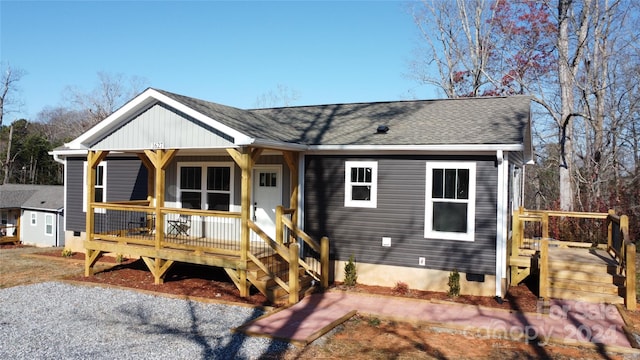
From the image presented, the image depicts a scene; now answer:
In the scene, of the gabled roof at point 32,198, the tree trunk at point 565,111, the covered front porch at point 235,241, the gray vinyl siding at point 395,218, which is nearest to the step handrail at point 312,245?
the covered front porch at point 235,241

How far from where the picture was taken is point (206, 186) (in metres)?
13.2

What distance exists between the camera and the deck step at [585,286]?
376 inches

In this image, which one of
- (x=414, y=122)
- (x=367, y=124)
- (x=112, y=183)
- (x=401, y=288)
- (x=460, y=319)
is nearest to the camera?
(x=460, y=319)

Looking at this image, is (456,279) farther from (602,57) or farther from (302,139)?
(602,57)

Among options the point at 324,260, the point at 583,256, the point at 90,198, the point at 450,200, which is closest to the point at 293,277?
the point at 324,260

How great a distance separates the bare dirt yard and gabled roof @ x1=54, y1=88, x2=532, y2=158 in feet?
10.7

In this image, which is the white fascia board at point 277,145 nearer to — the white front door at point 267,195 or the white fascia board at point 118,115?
the white front door at point 267,195

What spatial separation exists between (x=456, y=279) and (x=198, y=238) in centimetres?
692

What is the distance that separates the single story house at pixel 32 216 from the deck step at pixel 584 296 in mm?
22430

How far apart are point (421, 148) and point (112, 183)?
10.8 m

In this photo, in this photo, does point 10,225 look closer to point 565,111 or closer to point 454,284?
point 454,284

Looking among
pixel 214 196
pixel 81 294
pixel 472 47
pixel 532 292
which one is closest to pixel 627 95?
pixel 472 47

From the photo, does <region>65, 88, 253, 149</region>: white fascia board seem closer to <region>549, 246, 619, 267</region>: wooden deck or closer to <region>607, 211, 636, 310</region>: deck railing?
<region>549, 246, 619, 267</region>: wooden deck

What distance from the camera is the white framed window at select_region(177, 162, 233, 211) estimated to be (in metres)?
13.0
